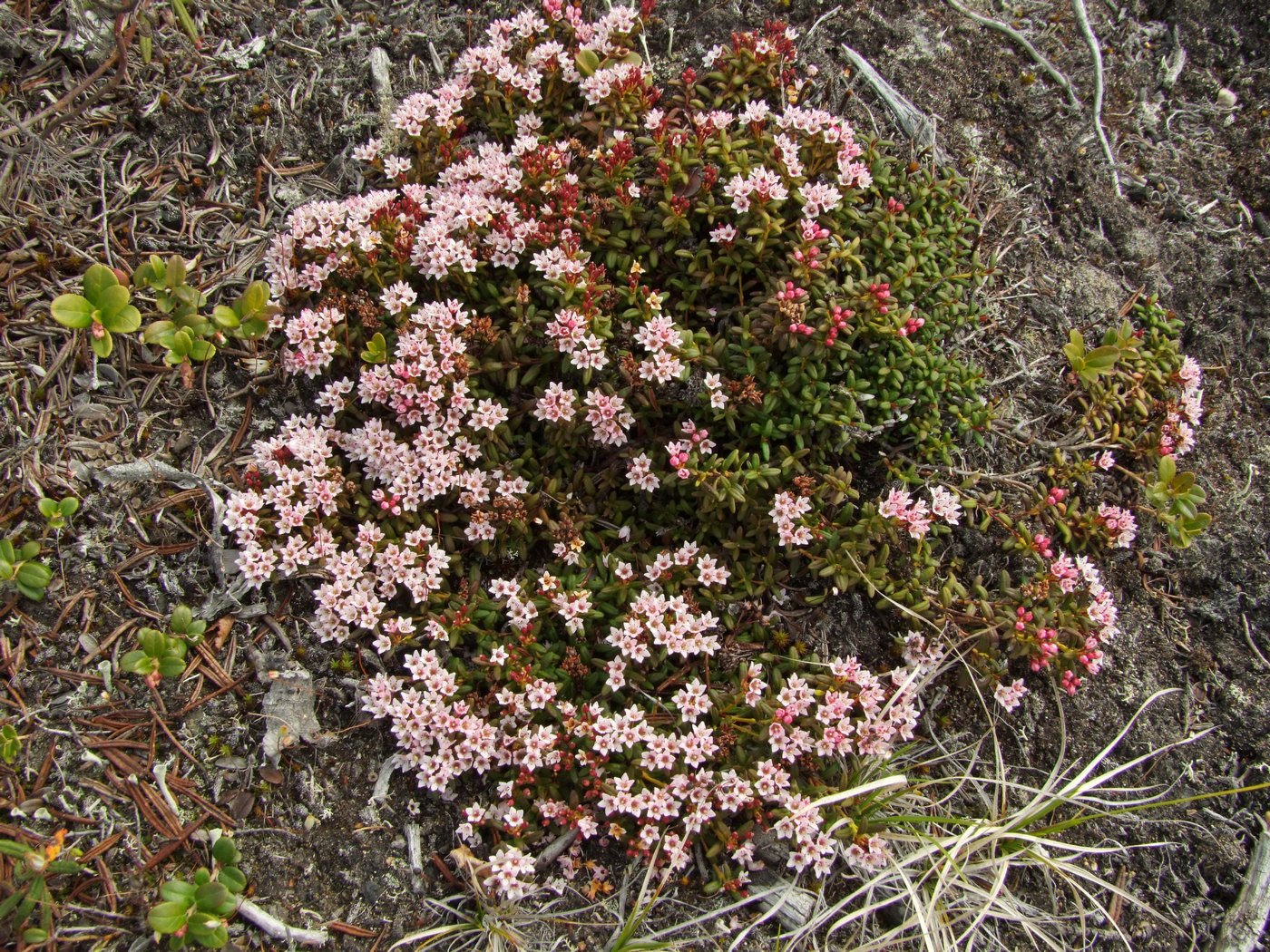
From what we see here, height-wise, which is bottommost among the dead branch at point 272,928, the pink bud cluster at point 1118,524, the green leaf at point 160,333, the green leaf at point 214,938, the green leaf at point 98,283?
the dead branch at point 272,928

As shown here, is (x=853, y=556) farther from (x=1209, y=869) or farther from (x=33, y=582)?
(x=33, y=582)

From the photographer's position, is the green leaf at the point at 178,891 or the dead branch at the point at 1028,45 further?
the dead branch at the point at 1028,45

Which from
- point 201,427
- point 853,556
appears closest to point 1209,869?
point 853,556

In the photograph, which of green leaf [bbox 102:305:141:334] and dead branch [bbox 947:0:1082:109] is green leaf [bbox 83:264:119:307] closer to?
green leaf [bbox 102:305:141:334]

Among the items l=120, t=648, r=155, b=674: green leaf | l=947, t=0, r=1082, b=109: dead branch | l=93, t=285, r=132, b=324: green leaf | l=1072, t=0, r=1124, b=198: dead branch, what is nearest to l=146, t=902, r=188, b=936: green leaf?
l=120, t=648, r=155, b=674: green leaf

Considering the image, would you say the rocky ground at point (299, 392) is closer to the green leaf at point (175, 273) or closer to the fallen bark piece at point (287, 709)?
the fallen bark piece at point (287, 709)

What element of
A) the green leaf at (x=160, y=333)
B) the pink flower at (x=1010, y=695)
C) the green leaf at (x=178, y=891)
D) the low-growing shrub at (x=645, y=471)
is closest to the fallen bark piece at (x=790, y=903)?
the low-growing shrub at (x=645, y=471)

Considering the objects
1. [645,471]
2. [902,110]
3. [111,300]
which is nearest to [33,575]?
[111,300]
